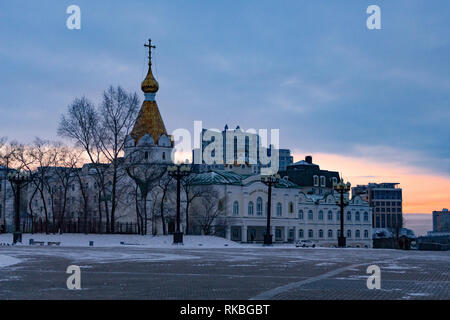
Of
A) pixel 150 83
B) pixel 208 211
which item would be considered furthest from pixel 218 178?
pixel 150 83

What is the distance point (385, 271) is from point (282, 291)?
8.01 m

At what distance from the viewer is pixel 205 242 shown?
177ft

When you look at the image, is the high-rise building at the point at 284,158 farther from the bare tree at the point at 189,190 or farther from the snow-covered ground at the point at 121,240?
the snow-covered ground at the point at 121,240

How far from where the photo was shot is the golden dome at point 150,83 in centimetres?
7081

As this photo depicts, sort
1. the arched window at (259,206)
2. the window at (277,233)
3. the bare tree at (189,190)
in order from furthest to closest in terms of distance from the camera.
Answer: the window at (277,233) → the arched window at (259,206) → the bare tree at (189,190)

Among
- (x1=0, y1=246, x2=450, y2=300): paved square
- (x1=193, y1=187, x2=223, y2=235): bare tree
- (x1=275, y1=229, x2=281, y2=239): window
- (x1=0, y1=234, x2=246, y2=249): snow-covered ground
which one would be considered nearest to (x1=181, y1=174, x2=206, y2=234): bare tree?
(x1=193, y1=187, x2=223, y2=235): bare tree

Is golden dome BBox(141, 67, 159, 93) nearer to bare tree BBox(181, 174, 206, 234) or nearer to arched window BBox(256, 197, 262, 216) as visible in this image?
A: bare tree BBox(181, 174, 206, 234)

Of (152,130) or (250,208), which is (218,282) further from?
(250,208)

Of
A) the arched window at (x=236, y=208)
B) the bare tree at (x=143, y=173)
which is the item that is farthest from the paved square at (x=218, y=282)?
the arched window at (x=236, y=208)

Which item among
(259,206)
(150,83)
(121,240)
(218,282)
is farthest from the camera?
(259,206)

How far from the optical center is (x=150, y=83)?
7081cm

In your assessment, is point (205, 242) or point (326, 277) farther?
point (205, 242)
